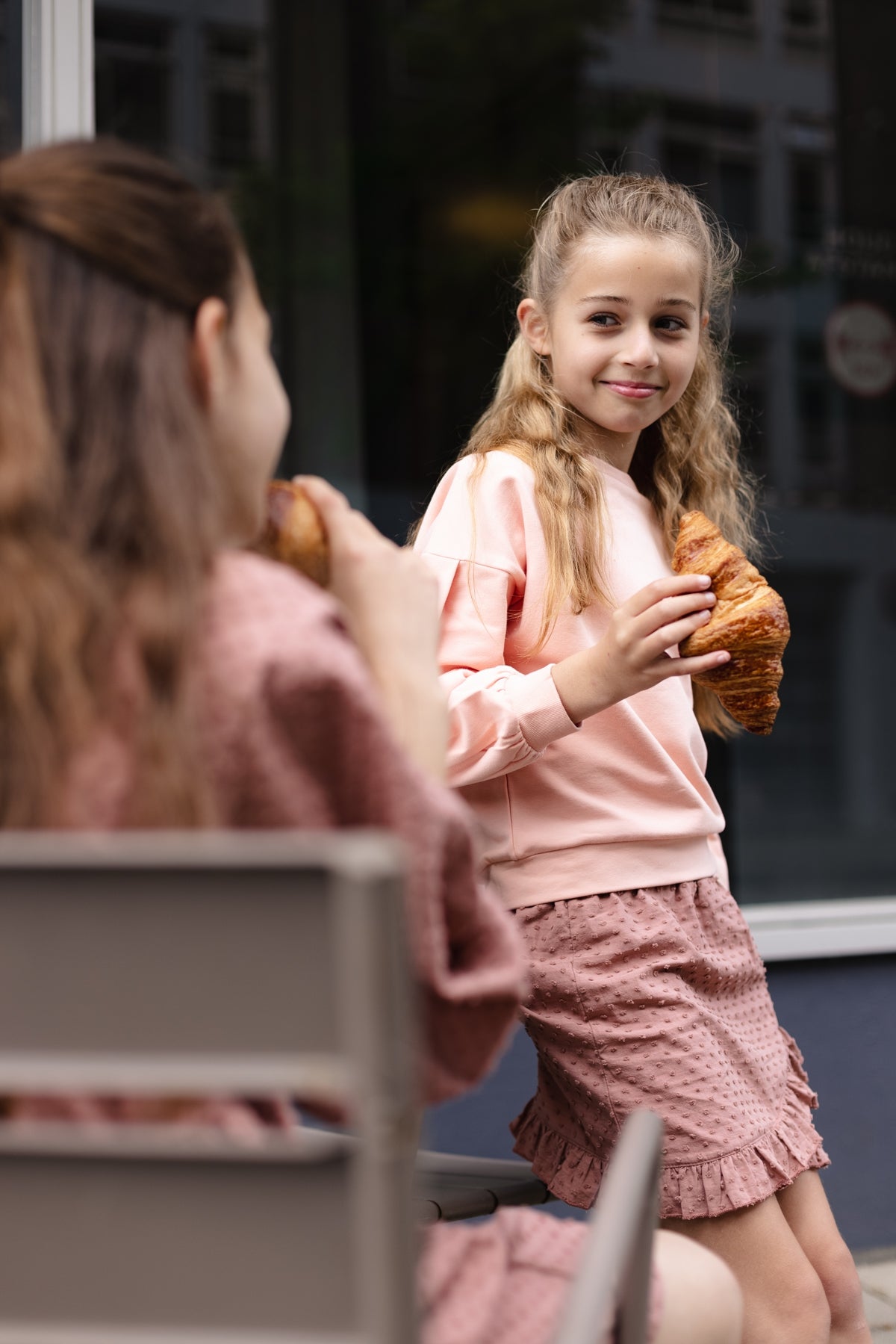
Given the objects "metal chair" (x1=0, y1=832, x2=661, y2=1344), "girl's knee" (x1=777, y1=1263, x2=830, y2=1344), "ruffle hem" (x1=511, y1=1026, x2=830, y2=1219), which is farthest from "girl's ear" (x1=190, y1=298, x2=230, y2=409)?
"girl's knee" (x1=777, y1=1263, x2=830, y2=1344)

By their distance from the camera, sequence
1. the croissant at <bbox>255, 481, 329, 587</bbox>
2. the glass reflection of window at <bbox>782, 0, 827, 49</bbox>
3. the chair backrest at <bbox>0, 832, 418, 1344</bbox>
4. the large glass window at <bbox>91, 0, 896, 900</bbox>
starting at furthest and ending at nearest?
the glass reflection of window at <bbox>782, 0, 827, 49</bbox>, the large glass window at <bbox>91, 0, 896, 900</bbox>, the croissant at <bbox>255, 481, 329, 587</bbox>, the chair backrest at <bbox>0, 832, 418, 1344</bbox>

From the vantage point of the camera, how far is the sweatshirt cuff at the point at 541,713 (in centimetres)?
169

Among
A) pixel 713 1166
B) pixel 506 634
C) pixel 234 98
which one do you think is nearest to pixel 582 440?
pixel 506 634

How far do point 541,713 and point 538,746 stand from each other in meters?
0.05

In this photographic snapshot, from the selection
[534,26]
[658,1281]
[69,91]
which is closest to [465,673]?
[658,1281]

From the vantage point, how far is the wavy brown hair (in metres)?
0.92

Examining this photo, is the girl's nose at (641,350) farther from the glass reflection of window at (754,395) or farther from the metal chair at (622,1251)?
the glass reflection of window at (754,395)

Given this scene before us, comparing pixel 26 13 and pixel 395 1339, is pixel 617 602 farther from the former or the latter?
pixel 26 13

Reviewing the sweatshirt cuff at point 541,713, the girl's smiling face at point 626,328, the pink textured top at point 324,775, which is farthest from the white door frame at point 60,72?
the pink textured top at point 324,775

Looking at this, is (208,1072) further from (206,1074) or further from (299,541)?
(299,541)

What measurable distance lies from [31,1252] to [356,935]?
272 mm

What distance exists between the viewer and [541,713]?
5.55ft

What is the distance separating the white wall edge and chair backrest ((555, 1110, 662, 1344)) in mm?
1997

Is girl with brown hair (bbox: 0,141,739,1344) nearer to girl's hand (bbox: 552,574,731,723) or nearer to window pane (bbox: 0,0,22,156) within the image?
girl's hand (bbox: 552,574,731,723)
